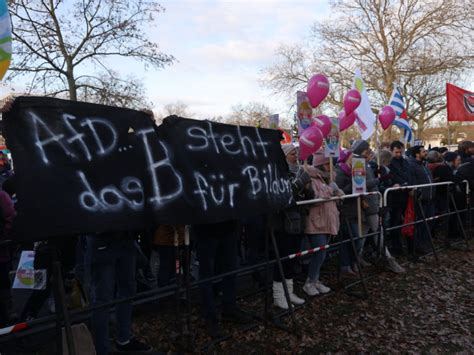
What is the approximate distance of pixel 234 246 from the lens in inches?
163

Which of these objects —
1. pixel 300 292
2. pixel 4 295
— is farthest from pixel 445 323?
pixel 4 295

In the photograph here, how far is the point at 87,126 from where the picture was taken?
2.66 m

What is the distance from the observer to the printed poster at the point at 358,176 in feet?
18.6

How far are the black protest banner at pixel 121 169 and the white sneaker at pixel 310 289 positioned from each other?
1.77 metres

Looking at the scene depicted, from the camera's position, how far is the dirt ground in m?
3.90

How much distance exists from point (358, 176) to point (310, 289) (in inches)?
67.0

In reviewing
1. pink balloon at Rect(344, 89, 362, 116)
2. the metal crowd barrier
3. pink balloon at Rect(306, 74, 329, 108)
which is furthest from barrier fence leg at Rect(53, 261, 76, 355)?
pink balloon at Rect(344, 89, 362, 116)

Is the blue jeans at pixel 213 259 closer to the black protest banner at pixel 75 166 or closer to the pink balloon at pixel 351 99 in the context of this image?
the black protest banner at pixel 75 166

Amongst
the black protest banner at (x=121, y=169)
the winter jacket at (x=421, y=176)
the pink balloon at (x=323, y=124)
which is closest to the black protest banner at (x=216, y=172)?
the black protest banner at (x=121, y=169)

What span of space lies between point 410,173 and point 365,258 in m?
1.74

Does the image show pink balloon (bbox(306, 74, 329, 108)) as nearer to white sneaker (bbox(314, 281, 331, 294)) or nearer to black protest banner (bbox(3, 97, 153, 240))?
white sneaker (bbox(314, 281, 331, 294))

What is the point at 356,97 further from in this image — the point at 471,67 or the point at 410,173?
the point at 471,67

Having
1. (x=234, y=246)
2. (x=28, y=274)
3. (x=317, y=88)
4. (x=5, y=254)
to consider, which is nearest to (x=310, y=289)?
(x=234, y=246)

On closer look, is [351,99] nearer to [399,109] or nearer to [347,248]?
[347,248]
